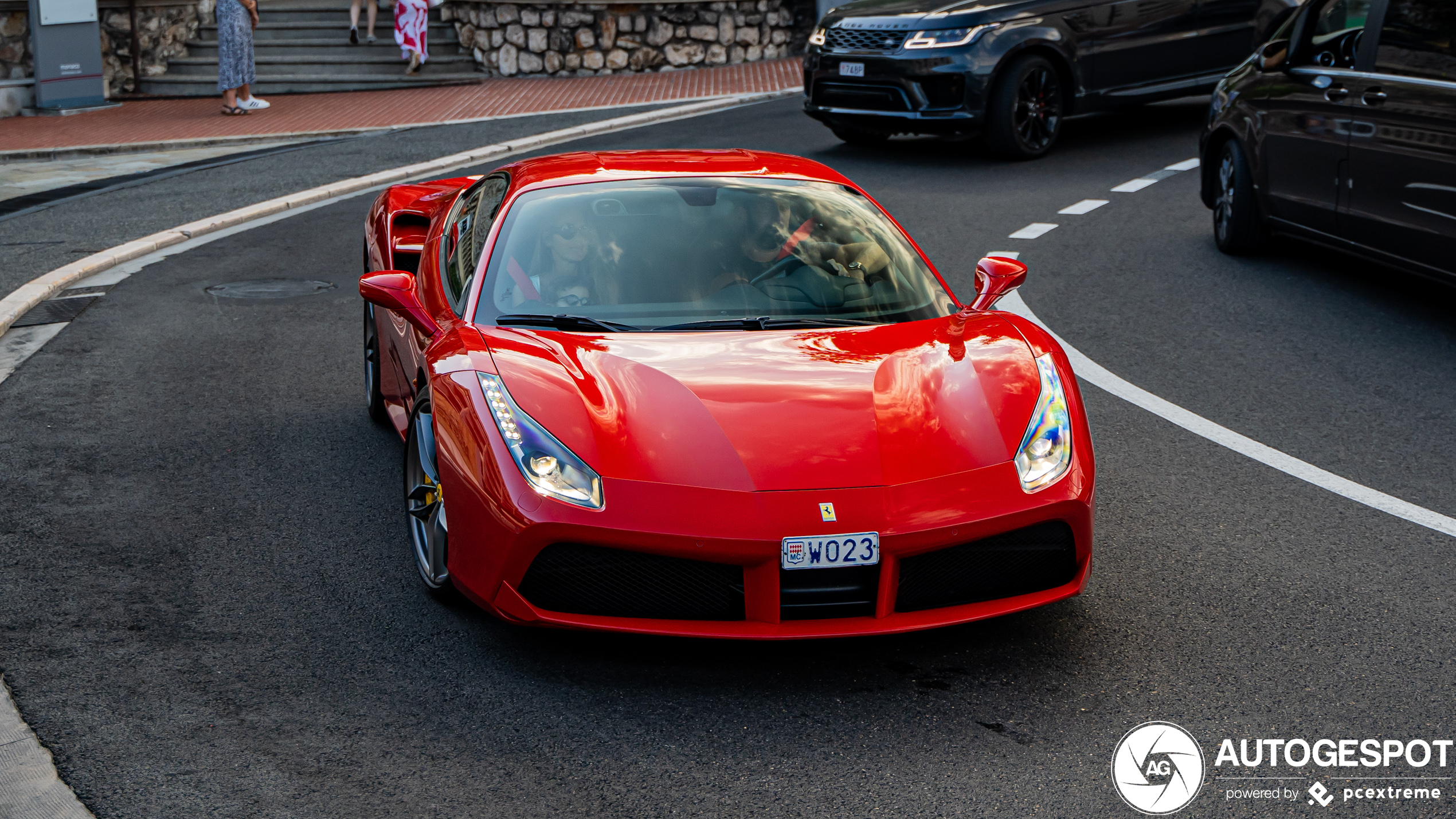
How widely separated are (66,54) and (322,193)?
8349mm

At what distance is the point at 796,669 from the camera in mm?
3980

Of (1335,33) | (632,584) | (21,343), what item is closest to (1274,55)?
(1335,33)

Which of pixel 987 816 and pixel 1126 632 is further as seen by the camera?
pixel 1126 632

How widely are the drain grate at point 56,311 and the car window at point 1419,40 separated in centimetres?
733

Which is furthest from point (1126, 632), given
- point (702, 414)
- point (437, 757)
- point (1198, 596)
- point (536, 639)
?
point (437, 757)

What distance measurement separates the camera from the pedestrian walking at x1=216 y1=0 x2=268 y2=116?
17984 mm

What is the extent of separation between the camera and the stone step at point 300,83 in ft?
67.7

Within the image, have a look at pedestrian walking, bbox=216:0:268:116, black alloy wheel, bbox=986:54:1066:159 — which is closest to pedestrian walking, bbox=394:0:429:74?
pedestrian walking, bbox=216:0:268:116

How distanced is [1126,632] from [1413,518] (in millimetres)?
1523

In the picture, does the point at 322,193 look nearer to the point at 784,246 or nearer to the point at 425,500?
the point at 784,246

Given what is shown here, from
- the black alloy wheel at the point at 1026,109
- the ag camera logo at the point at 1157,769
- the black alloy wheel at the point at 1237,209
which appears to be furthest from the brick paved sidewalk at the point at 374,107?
the ag camera logo at the point at 1157,769

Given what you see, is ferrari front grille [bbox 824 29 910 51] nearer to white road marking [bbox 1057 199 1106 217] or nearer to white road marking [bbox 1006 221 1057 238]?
white road marking [bbox 1057 199 1106 217]

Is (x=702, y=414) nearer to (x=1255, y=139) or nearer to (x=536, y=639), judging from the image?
(x=536, y=639)

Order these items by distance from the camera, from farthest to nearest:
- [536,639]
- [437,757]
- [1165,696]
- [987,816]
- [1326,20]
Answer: [1326,20], [536,639], [1165,696], [437,757], [987,816]
